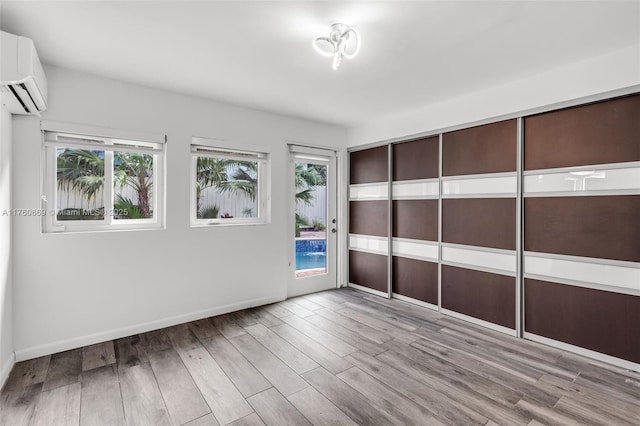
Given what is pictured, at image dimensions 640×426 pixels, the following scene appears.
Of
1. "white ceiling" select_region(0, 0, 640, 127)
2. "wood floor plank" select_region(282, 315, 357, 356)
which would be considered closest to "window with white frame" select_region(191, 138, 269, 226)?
"white ceiling" select_region(0, 0, 640, 127)

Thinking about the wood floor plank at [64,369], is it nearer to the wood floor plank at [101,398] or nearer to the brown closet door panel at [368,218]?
the wood floor plank at [101,398]

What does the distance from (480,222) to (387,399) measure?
2169mm

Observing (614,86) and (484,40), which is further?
(614,86)

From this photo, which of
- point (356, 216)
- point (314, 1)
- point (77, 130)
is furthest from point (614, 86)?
point (77, 130)

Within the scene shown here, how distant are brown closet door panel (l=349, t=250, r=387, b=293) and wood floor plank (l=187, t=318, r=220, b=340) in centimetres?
231

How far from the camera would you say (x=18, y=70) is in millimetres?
1979

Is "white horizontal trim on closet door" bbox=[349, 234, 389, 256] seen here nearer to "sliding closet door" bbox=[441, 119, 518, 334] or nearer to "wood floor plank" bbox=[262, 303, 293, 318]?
"sliding closet door" bbox=[441, 119, 518, 334]

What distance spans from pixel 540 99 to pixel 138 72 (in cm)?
374

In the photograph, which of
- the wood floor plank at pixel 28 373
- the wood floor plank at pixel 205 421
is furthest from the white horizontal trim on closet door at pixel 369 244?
the wood floor plank at pixel 28 373

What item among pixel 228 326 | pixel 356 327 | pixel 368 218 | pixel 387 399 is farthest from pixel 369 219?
pixel 387 399

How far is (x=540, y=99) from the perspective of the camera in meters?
2.88

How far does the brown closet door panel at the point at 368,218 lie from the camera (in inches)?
176

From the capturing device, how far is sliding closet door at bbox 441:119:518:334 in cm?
317

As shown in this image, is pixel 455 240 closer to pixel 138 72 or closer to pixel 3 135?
pixel 138 72
